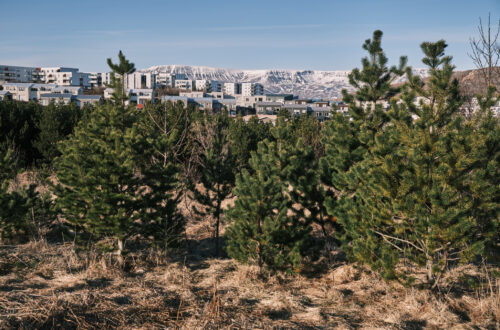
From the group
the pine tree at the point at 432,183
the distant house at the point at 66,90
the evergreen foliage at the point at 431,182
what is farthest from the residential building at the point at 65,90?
the pine tree at the point at 432,183

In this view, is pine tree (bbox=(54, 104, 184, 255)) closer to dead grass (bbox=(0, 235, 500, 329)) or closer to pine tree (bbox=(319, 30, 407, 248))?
dead grass (bbox=(0, 235, 500, 329))

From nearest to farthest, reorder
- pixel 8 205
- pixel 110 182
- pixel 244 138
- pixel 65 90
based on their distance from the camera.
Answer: pixel 110 182 → pixel 8 205 → pixel 244 138 → pixel 65 90

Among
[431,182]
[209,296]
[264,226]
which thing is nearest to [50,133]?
[264,226]

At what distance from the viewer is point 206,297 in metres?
7.59

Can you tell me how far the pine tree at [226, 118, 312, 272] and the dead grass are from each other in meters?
0.51

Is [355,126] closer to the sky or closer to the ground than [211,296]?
closer to the sky

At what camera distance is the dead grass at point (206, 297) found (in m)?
5.70

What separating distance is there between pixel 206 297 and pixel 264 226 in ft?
7.39

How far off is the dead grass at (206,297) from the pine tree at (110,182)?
2.95ft

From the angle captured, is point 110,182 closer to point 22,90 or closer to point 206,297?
point 206,297

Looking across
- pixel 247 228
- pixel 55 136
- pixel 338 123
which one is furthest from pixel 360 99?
pixel 55 136

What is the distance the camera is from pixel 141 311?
239 inches

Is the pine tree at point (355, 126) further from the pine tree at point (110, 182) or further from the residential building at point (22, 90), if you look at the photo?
the residential building at point (22, 90)

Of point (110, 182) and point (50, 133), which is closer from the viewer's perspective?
point (110, 182)
